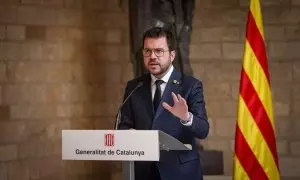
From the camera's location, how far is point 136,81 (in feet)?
6.13

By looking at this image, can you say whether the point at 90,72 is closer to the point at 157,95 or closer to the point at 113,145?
the point at 157,95

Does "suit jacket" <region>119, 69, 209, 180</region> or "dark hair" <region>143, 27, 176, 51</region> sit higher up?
"dark hair" <region>143, 27, 176, 51</region>

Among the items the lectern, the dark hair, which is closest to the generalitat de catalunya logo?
the lectern

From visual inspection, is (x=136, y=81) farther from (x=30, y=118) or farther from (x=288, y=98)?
(x=288, y=98)

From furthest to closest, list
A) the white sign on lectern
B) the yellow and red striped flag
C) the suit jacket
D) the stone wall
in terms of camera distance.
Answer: the stone wall < the yellow and red striped flag < the suit jacket < the white sign on lectern

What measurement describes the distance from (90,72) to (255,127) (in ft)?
4.72

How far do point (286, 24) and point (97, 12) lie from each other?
5.12 ft

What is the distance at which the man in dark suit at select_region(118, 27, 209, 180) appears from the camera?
1.71 metres

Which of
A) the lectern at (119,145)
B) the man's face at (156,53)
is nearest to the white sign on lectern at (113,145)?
the lectern at (119,145)

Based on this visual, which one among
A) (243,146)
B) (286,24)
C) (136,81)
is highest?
(286,24)

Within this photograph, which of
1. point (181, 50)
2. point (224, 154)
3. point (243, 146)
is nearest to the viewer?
point (243, 146)

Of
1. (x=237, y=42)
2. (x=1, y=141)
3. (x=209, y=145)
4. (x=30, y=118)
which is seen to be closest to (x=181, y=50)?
(x=237, y=42)

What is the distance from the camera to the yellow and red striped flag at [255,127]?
94.7 inches

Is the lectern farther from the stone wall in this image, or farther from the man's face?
the stone wall
